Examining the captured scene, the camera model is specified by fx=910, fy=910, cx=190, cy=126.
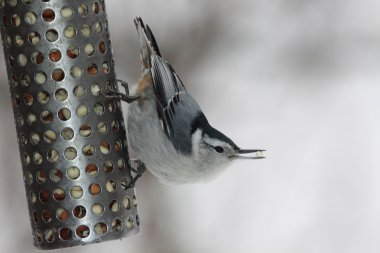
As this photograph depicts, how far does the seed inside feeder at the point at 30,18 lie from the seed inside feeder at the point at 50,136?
39 centimetres

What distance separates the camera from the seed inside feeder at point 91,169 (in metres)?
3.28

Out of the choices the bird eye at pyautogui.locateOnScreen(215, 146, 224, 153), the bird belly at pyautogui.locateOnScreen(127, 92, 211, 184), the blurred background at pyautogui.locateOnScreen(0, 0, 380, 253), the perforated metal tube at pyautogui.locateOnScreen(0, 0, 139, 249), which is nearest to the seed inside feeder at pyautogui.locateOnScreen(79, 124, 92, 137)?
the perforated metal tube at pyautogui.locateOnScreen(0, 0, 139, 249)

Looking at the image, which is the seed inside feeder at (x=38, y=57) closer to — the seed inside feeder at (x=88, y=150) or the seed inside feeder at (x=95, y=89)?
the seed inside feeder at (x=95, y=89)

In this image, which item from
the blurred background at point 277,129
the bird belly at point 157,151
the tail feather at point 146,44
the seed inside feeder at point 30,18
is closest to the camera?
the seed inside feeder at point 30,18

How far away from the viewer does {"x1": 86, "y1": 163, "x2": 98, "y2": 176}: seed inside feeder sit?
328 centimetres

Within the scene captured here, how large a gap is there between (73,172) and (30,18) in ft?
1.86

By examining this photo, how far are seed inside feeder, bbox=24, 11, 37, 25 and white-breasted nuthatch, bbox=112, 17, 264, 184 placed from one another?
0.53 metres

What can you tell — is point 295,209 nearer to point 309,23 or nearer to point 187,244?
point 187,244

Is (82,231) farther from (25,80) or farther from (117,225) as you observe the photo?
(25,80)

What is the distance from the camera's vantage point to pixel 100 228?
10.8 feet

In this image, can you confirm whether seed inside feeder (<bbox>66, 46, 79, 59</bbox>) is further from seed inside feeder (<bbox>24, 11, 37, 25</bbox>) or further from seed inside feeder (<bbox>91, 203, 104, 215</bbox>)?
seed inside feeder (<bbox>91, 203, 104, 215</bbox>)

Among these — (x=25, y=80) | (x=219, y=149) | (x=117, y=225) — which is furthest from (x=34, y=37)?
(x=219, y=149)

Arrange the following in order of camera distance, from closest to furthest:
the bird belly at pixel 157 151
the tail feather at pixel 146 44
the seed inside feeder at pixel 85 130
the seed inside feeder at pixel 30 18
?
the seed inside feeder at pixel 30 18 → the seed inside feeder at pixel 85 130 → the bird belly at pixel 157 151 → the tail feather at pixel 146 44

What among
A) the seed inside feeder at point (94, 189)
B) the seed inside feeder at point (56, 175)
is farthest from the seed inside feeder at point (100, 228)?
the seed inside feeder at point (56, 175)
